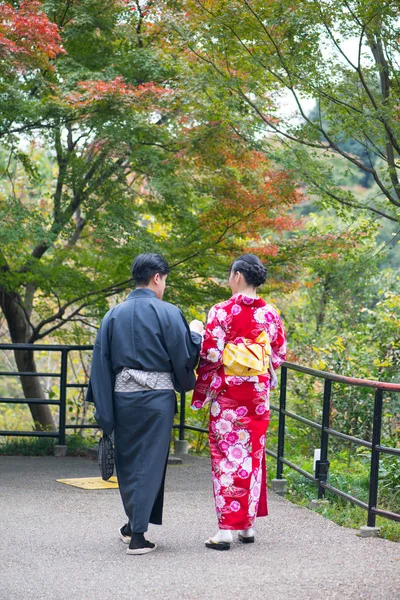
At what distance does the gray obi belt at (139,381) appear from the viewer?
479 cm

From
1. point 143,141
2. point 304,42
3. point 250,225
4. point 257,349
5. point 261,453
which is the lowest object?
point 261,453

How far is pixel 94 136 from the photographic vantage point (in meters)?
9.30

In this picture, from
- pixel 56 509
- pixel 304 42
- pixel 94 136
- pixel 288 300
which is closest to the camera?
pixel 56 509

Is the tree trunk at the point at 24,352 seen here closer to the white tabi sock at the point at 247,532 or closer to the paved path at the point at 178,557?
the paved path at the point at 178,557

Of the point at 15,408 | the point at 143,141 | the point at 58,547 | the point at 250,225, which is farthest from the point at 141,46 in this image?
the point at 15,408

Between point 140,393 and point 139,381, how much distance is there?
80mm

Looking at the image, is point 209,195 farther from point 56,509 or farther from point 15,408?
point 15,408

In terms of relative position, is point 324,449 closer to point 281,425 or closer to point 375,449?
point 281,425

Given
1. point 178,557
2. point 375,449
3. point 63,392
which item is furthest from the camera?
point 63,392

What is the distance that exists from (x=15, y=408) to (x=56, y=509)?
15533mm

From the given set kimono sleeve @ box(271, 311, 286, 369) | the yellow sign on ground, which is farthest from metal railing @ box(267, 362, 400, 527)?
the yellow sign on ground

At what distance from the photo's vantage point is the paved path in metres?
3.91

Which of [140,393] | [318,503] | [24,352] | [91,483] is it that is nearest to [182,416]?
[91,483]

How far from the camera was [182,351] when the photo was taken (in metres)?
4.83
